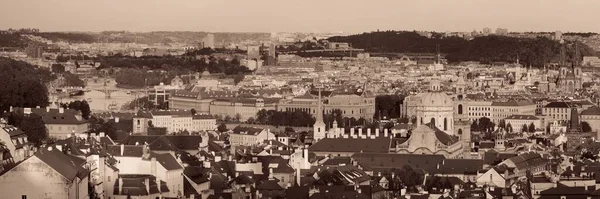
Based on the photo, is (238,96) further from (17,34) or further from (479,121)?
(17,34)

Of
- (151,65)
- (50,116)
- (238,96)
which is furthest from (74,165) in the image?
(151,65)

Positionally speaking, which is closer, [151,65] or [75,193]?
[75,193]

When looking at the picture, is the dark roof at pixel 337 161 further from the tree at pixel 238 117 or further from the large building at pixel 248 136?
the tree at pixel 238 117

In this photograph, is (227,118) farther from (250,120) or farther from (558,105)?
(558,105)

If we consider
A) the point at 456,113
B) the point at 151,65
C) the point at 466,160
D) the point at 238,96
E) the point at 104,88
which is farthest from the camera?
the point at 151,65

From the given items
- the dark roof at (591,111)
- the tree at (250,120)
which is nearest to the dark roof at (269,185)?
the dark roof at (591,111)

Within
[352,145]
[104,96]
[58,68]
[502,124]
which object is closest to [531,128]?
[502,124]
